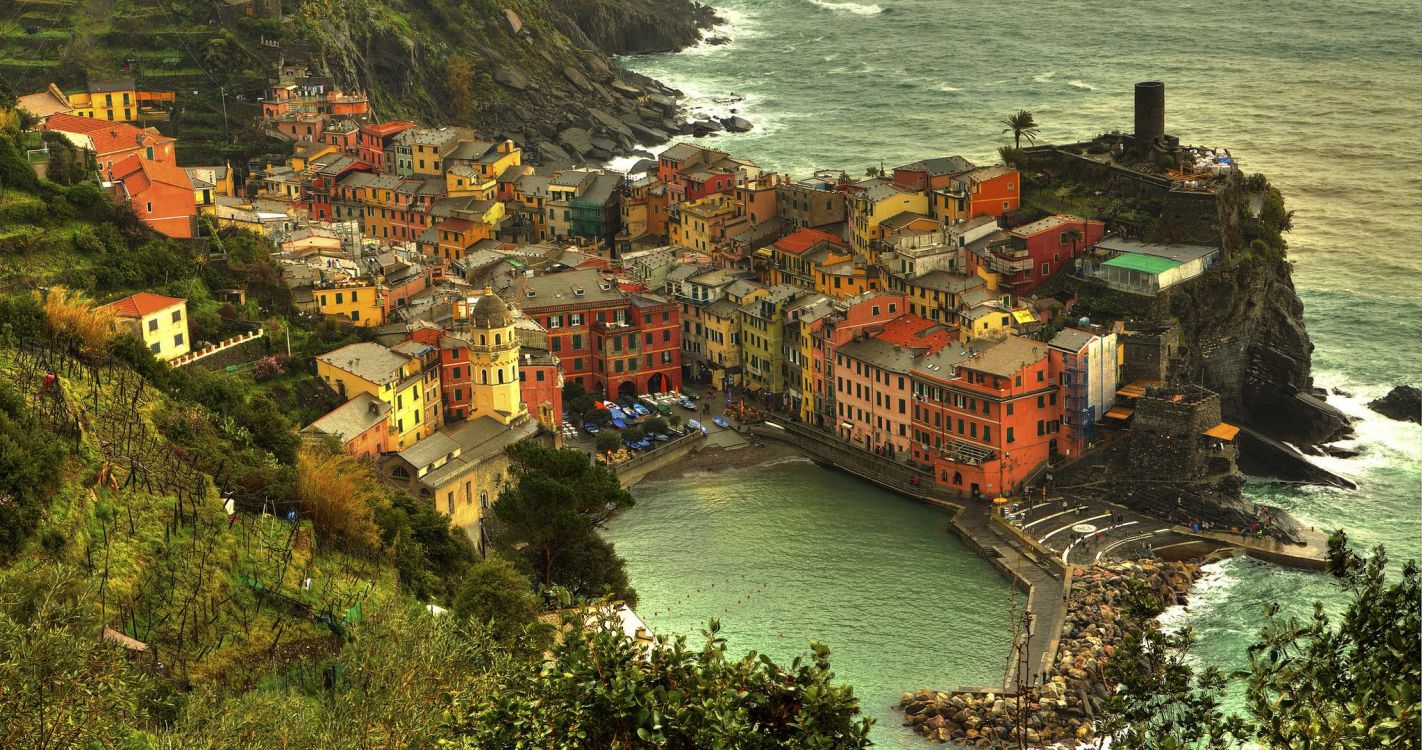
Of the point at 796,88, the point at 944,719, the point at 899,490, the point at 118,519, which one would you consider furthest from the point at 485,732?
the point at 796,88

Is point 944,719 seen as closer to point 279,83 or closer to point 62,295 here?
point 62,295

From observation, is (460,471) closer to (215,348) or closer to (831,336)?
(215,348)

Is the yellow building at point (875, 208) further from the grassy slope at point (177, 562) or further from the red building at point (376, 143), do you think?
the grassy slope at point (177, 562)

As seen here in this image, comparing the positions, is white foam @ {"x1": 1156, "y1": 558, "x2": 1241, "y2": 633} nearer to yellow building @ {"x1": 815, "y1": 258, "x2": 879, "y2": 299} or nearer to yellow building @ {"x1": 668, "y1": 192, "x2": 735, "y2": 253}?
yellow building @ {"x1": 815, "y1": 258, "x2": 879, "y2": 299}

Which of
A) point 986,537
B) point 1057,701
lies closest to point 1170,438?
point 986,537

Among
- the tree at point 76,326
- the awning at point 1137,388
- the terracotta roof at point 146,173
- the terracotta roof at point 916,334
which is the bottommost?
the awning at point 1137,388

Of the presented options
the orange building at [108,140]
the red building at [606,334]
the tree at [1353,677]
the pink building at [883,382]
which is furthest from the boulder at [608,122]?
the tree at [1353,677]
